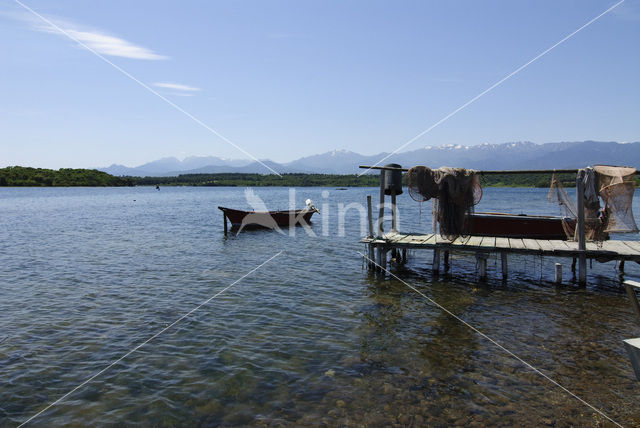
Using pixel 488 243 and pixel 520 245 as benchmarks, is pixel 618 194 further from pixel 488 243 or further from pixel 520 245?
pixel 488 243

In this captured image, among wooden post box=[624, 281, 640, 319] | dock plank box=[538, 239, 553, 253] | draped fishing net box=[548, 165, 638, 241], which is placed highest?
draped fishing net box=[548, 165, 638, 241]

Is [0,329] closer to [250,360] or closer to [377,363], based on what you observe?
[250,360]

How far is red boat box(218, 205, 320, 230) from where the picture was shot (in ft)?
110

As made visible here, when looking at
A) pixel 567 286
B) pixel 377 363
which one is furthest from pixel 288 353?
pixel 567 286

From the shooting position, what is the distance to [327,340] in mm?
10328

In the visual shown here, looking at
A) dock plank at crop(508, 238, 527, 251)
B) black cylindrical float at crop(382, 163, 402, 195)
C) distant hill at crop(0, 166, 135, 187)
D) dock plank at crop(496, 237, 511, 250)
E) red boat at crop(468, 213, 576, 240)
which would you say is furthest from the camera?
distant hill at crop(0, 166, 135, 187)

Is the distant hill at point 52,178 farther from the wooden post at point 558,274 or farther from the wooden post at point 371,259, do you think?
the wooden post at point 558,274

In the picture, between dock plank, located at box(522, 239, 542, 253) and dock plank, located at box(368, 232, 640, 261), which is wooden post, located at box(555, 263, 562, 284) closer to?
dock plank, located at box(368, 232, 640, 261)

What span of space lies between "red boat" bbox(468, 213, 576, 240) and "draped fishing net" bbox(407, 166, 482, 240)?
7048mm

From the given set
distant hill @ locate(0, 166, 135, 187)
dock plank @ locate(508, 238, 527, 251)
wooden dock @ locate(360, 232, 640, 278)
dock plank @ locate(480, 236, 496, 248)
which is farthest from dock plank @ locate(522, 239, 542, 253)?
distant hill @ locate(0, 166, 135, 187)

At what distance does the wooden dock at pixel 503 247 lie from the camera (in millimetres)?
13812

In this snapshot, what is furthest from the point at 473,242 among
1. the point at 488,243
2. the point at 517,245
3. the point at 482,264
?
the point at 517,245

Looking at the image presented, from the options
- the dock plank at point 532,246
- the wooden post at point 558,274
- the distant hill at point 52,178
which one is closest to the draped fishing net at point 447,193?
the dock plank at point 532,246

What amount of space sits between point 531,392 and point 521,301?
6.30m
